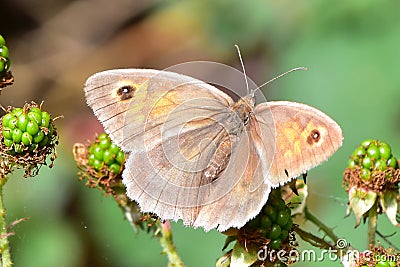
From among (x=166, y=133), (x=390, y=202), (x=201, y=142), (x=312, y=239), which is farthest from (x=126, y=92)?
(x=390, y=202)

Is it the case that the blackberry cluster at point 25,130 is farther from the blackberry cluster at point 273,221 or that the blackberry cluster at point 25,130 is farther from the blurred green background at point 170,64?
the blurred green background at point 170,64

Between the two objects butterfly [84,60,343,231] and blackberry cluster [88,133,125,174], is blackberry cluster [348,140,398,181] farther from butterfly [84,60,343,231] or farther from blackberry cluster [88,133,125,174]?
blackberry cluster [88,133,125,174]

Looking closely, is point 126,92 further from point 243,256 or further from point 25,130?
point 243,256

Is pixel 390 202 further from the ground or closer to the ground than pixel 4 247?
closer to the ground

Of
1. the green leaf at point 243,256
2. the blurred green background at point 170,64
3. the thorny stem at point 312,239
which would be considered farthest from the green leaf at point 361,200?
the blurred green background at point 170,64

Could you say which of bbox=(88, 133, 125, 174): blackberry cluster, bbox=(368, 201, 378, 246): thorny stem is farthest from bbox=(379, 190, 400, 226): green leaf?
bbox=(88, 133, 125, 174): blackberry cluster

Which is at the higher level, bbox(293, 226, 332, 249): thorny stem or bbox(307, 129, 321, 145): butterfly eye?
bbox(307, 129, 321, 145): butterfly eye

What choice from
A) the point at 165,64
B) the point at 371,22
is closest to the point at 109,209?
the point at 165,64
